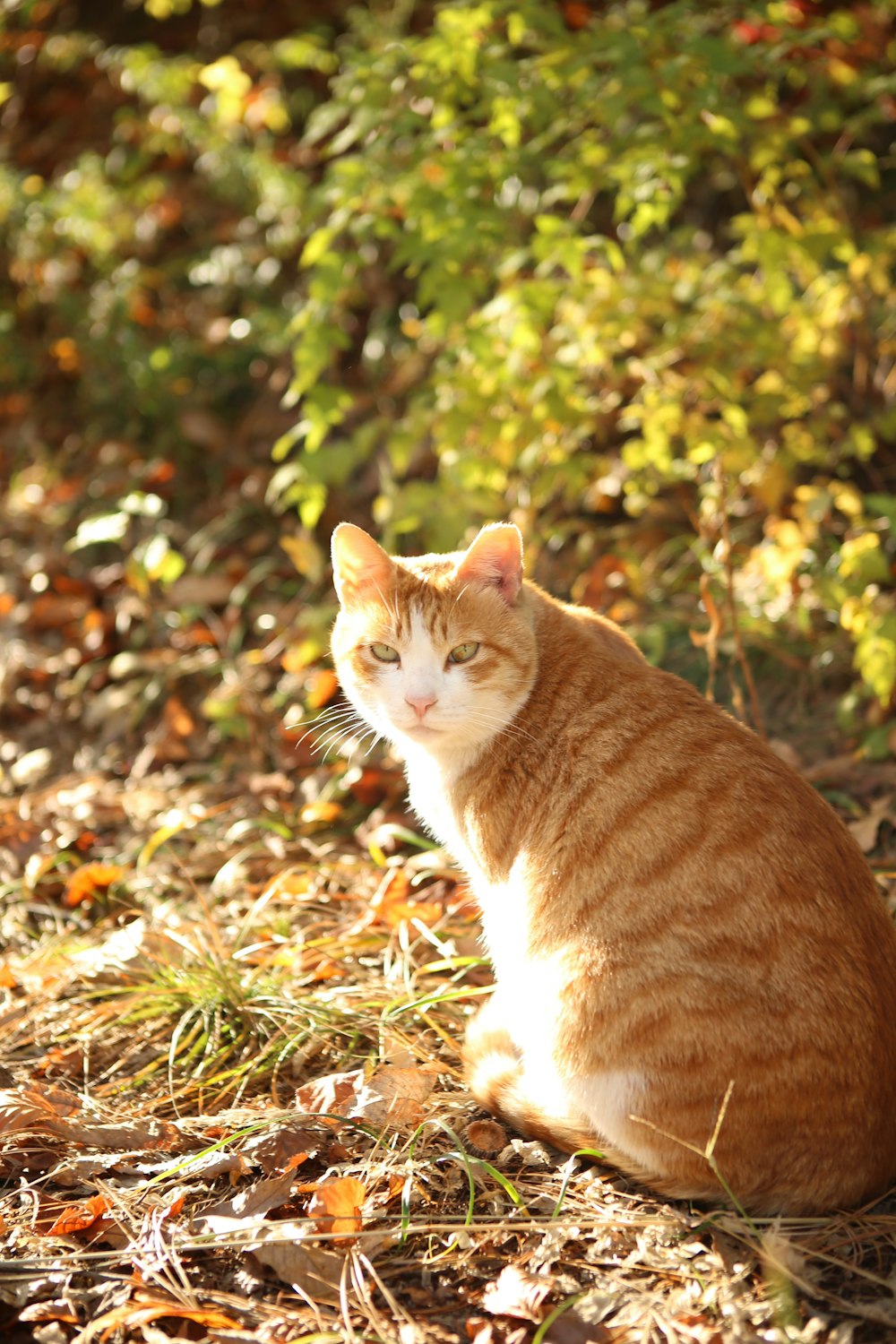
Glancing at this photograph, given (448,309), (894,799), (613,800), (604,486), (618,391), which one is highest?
(448,309)

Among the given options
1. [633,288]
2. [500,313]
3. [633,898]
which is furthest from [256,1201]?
[633,288]

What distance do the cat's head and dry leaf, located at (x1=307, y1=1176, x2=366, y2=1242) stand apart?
89cm

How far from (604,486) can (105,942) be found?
263cm

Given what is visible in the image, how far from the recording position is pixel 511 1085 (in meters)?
2.22

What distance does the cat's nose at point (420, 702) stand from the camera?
90.8 inches

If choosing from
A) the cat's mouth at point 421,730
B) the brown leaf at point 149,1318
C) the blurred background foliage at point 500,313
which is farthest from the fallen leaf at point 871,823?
the brown leaf at point 149,1318

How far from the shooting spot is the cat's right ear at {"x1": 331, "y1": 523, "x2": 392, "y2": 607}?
242 centimetres

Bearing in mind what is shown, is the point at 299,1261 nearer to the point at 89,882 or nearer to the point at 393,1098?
the point at 393,1098

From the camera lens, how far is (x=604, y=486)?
4.50 m

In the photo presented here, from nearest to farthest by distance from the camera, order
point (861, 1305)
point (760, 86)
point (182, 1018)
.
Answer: point (861, 1305), point (182, 1018), point (760, 86)

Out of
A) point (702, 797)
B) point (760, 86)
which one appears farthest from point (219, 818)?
point (760, 86)

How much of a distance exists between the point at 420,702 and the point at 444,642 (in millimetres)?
156

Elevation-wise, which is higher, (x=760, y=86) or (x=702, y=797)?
(x=760, y=86)

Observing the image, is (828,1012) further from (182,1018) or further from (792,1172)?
(182,1018)
